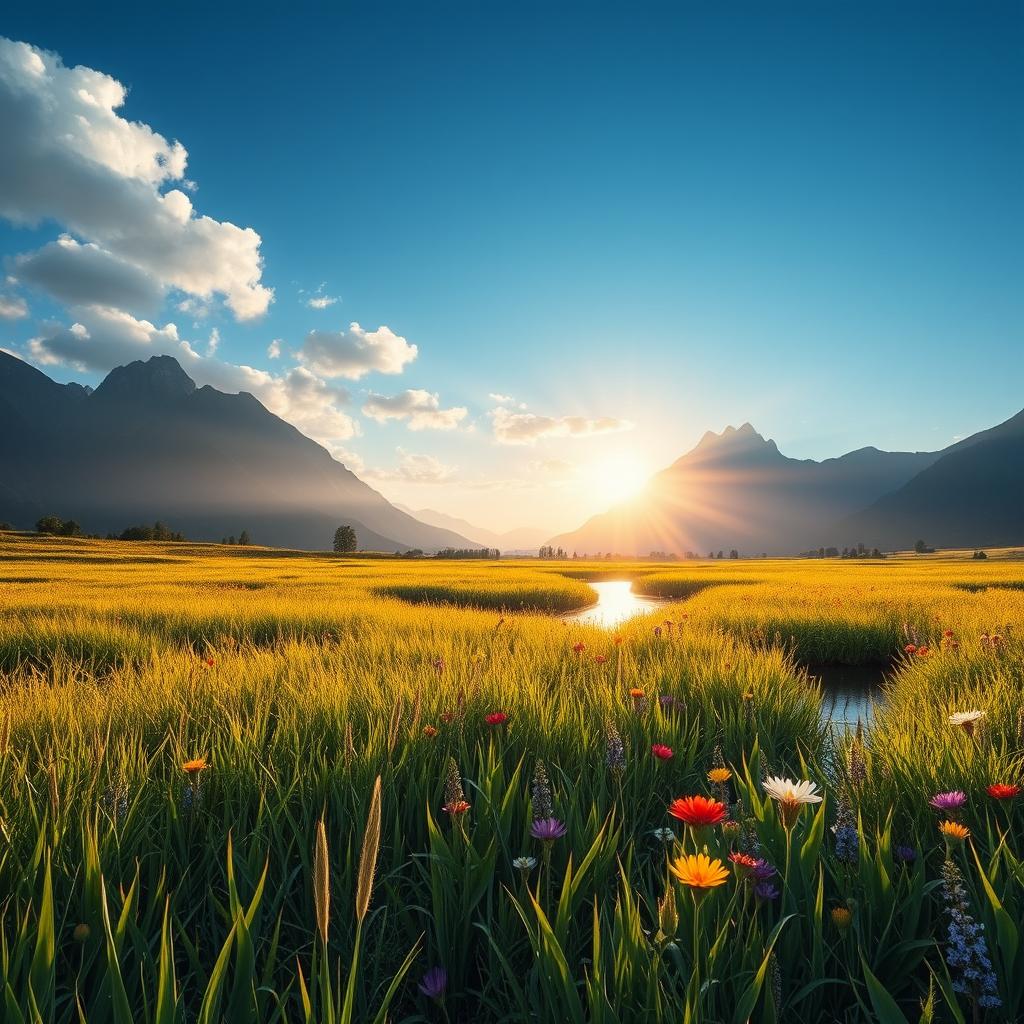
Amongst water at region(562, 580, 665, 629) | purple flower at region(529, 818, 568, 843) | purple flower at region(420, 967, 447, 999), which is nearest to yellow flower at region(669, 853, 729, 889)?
purple flower at region(529, 818, 568, 843)

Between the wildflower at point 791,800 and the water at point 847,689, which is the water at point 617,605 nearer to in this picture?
the water at point 847,689

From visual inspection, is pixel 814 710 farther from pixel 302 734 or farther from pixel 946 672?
pixel 302 734

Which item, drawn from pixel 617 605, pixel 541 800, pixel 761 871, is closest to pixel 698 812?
pixel 761 871

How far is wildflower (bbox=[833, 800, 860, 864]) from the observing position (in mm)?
2188

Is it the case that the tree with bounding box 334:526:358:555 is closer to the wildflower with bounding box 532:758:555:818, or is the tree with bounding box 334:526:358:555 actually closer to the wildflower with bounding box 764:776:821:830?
the wildflower with bounding box 532:758:555:818

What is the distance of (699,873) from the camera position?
1362mm

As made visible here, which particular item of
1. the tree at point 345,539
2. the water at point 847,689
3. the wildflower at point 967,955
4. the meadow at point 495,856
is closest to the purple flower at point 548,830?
the meadow at point 495,856

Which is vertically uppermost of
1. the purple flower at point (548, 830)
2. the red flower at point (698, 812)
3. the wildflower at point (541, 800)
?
the red flower at point (698, 812)

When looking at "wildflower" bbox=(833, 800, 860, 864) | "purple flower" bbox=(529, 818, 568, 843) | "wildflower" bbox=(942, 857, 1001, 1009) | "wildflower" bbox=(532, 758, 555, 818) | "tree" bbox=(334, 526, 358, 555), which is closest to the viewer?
"wildflower" bbox=(942, 857, 1001, 1009)

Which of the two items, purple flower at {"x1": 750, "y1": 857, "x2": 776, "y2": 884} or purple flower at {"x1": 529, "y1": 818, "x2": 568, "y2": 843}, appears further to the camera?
purple flower at {"x1": 529, "y1": 818, "x2": 568, "y2": 843}

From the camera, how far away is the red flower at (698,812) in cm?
159

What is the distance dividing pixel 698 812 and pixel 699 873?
261mm

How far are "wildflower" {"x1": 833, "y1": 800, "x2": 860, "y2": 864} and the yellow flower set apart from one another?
1.13 meters

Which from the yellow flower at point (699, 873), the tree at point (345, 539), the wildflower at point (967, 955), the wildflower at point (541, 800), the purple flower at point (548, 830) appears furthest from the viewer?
A: the tree at point (345, 539)
